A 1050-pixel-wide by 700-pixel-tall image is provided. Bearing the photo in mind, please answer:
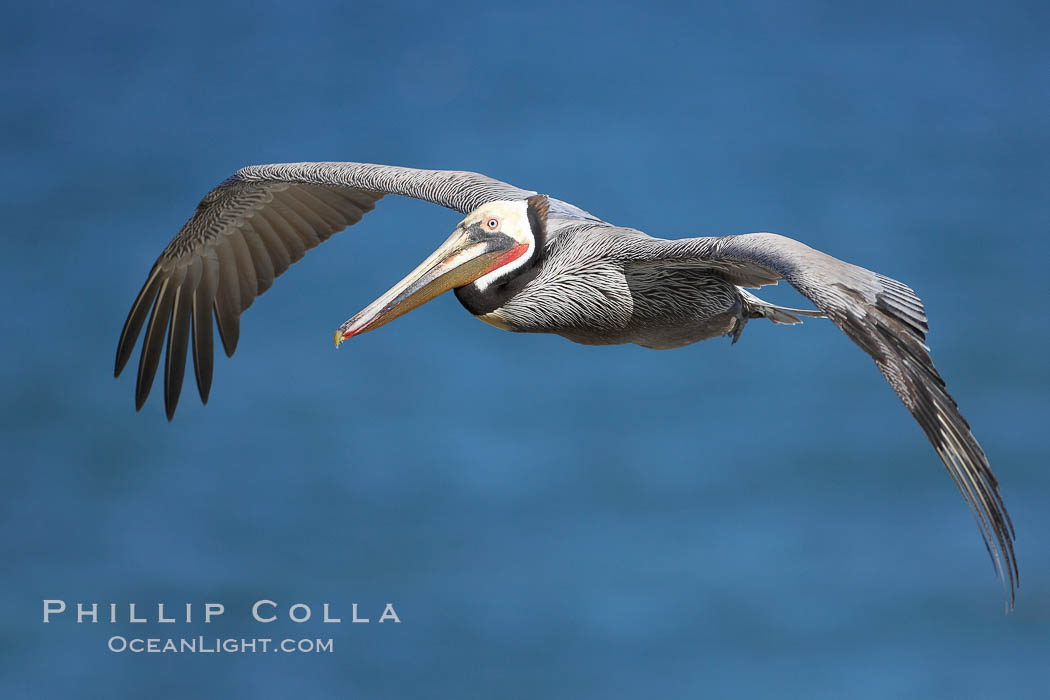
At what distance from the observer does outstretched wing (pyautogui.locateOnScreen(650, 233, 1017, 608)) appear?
18.9ft

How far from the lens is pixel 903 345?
592 cm

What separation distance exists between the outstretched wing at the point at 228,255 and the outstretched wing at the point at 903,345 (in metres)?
3.70

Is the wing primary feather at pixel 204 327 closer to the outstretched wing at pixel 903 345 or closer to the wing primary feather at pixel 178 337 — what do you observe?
the wing primary feather at pixel 178 337

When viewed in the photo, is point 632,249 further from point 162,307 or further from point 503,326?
point 162,307

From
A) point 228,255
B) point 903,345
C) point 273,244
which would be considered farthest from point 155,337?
point 903,345

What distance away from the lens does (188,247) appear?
9.57 metres

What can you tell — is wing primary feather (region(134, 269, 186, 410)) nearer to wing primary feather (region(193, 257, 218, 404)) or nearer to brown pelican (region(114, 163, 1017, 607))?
brown pelican (region(114, 163, 1017, 607))

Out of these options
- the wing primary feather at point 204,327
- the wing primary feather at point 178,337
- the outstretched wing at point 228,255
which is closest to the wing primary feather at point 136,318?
the outstretched wing at point 228,255

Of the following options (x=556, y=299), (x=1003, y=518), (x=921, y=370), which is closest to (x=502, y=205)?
(x=556, y=299)

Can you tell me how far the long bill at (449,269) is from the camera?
6.90 m

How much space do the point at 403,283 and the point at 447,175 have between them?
6.14 ft

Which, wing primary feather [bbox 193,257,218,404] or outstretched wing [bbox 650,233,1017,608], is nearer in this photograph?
outstretched wing [bbox 650,233,1017,608]

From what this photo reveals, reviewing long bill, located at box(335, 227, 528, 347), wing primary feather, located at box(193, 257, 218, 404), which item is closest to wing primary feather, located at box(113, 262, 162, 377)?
wing primary feather, located at box(193, 257, 218, 404)

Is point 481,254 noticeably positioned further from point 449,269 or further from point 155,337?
point 155,337
